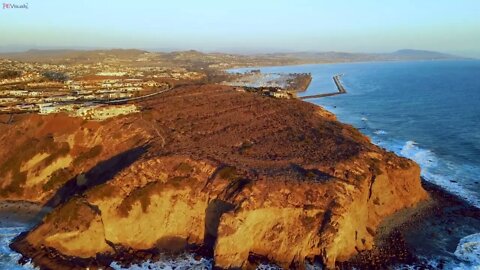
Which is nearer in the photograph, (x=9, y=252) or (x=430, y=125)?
(x=9, y=252)

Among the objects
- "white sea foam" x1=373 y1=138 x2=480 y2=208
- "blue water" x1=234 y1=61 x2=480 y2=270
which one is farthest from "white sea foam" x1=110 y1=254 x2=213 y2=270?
"white sea foam" x1=373 y1=138 x2=480 y2=208

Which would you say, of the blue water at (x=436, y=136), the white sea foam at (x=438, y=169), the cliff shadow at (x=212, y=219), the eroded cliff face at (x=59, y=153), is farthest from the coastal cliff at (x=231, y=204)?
the white sea foam at (x=438, y=169)

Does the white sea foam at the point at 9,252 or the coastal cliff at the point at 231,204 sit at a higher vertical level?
the coastal cliff at the point at 231,204

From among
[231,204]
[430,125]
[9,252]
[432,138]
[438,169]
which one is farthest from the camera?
[430,125]

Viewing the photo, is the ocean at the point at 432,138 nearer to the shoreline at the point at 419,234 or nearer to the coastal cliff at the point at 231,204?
the shoreline at the point at 419,234

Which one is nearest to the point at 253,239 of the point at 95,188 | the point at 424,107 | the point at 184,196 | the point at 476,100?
the point at 184,196

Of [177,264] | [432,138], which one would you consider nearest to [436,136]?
[432,138]

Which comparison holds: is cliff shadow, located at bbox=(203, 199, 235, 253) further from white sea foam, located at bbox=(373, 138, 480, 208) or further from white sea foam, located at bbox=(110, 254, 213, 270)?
white sea foam, located at bbox=(373, 138, 480, 208)

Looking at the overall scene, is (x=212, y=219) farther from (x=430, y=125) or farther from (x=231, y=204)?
(x=430, y=125)
